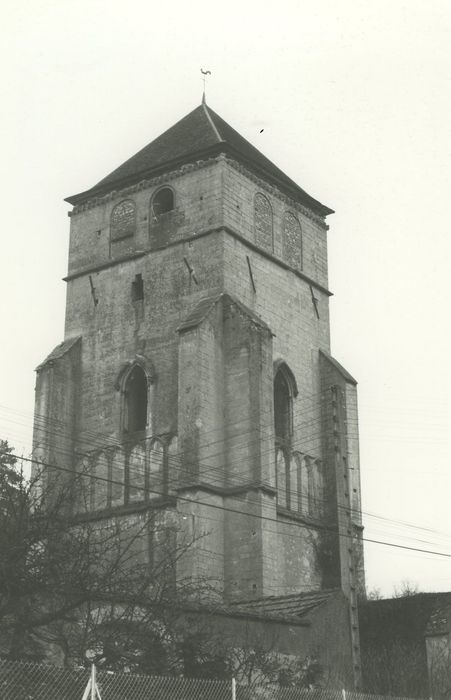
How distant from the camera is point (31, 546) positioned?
15039 millimetres

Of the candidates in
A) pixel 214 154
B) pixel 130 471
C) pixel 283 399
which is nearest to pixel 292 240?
pixel 214 154

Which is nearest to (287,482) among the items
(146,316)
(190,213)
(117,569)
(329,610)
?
(146,316)

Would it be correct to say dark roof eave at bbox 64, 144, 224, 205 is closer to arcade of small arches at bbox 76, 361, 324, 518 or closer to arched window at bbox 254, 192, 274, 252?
arched window at bbox 254, 192, 274, 252

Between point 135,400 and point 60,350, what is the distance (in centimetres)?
322

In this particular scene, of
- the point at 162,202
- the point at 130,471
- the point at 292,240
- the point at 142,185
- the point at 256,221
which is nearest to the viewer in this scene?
the point at 130,471

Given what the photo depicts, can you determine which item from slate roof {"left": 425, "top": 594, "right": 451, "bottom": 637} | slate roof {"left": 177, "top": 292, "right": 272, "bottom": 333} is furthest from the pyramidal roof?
slate roof {"left": 425, "top": 594, "right": 451, "bottom": 637}

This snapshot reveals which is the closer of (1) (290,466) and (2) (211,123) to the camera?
(1) (290,466)

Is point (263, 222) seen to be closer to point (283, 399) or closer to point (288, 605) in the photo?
point (283, 399)

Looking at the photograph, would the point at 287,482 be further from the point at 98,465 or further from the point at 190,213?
the point at 190,213

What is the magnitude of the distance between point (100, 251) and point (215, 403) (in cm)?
855

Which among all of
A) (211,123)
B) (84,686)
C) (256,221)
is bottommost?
(84,686)

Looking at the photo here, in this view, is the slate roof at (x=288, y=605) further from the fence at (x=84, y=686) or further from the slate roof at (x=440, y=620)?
the fence at (x=84, y=686)

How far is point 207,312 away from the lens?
33781 millimetres

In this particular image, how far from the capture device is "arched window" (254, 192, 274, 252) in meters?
37.8
